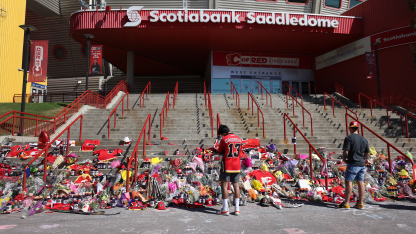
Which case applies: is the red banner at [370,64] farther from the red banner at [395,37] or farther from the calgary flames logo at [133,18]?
the calgary flames logo at [133,18]

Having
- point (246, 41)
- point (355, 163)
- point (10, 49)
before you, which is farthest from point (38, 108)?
point (355, 163)

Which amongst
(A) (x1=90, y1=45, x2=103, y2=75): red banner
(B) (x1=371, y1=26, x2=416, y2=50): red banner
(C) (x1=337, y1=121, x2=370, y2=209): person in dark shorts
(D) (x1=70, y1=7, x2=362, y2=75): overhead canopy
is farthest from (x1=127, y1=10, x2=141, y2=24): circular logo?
(C) (x1=337, y1=121, x2=370, y2=209): person in dark shorts

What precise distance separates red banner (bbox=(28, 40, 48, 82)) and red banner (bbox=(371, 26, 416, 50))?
20.2 meters

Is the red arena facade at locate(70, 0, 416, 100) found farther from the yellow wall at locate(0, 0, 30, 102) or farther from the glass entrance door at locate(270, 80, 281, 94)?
the yellow wall at locate(0, 0, 30, 102)

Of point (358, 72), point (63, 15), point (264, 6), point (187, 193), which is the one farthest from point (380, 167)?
point (63, 15)

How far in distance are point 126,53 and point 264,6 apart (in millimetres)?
12236

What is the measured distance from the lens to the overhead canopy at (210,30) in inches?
691

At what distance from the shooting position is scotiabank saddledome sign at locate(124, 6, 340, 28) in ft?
57.0

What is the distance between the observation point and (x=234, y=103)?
1548cm

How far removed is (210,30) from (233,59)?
478cm

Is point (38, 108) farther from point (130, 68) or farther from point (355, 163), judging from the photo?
point (355, 163)

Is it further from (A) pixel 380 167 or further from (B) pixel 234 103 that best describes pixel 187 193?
(B) pixel 234 103

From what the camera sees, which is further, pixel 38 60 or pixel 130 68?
pixel 130 68

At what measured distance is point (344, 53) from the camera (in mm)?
20109
